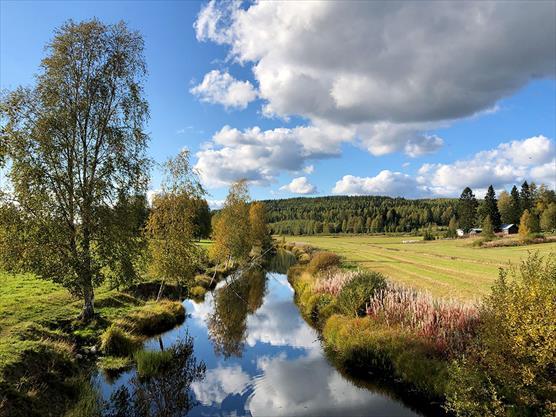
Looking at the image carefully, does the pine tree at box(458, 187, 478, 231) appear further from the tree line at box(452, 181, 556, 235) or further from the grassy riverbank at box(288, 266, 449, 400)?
the grassy riverbank at box(288, 266, 449, 400)

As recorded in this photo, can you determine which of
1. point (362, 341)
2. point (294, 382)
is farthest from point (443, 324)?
point (294, 382)

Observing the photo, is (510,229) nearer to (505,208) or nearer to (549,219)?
(549,219)

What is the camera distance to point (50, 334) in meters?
15.1

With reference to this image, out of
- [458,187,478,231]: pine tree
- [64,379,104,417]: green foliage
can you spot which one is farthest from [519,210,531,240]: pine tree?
[64,379,104,417]: green foliage

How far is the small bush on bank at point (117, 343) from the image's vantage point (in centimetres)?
1553

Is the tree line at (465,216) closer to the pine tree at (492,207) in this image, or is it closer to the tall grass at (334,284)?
the pine tree at (492,207)

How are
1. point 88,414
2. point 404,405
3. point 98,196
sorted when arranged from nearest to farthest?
1. point 88,414
2. point 404,405
3. point 98,196

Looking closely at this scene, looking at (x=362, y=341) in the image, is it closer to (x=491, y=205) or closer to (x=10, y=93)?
(x=10, y=93)

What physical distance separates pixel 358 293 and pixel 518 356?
10427mm

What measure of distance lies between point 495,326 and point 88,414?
1115 cm

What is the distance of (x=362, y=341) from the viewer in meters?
15.0

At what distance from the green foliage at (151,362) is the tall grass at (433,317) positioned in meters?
9.24

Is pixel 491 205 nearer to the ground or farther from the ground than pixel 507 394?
farther from the ground

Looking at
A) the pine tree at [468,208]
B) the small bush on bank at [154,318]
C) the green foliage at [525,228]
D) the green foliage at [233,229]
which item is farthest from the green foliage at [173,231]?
the pine tree at [468,208]
